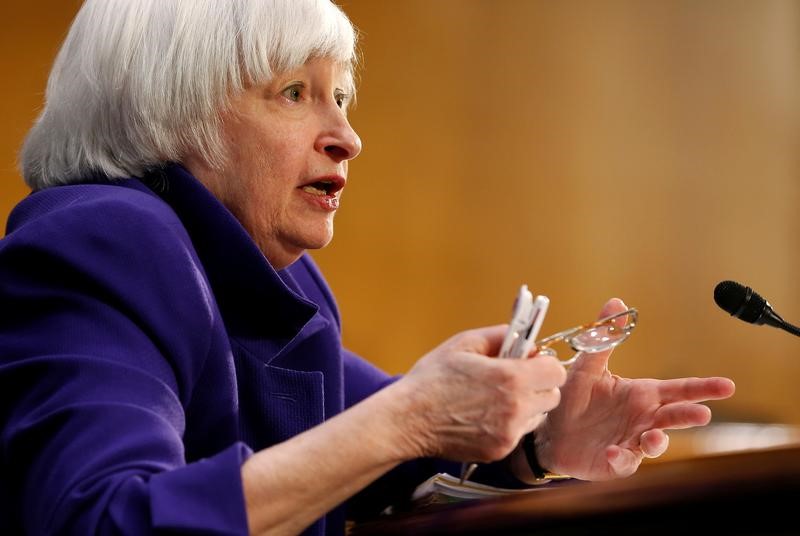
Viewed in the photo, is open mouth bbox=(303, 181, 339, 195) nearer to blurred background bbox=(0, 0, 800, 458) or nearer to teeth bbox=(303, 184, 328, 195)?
teeth bbox=(303, 184, 328, 195)

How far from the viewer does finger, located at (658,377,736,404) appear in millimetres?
1232

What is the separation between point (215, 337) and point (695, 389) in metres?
0.61

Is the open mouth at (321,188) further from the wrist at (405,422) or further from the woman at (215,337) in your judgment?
the wrist at (405,422)

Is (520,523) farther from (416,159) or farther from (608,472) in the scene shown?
(416,159)

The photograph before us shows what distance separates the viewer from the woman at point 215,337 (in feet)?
2.98

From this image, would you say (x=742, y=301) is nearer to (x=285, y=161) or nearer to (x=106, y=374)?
(x=285, y=161)

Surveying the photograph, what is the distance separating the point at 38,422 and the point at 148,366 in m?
0.13

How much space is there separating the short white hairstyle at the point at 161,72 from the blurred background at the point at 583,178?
1.97 metres

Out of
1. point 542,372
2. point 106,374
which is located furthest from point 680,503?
point 106,374

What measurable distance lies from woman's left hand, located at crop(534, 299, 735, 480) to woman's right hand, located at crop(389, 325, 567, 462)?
1.13 ft

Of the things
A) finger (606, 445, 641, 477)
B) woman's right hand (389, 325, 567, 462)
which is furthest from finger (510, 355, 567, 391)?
finger (606, 445, 641, 477)

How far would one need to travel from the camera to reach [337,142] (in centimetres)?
139

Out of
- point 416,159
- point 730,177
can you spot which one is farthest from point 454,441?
point 730,177

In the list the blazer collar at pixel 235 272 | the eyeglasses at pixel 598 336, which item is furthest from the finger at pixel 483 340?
the blazer collar at pixel 235 272
